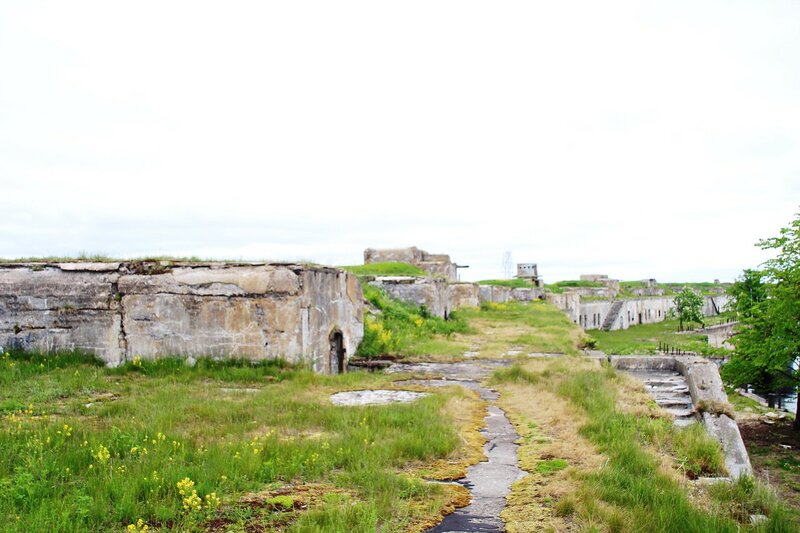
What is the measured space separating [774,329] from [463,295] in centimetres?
1767

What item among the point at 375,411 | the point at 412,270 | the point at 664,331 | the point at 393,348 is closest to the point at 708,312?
the point at 664,331

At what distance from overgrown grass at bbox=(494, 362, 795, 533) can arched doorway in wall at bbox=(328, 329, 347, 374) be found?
5823 millimetres

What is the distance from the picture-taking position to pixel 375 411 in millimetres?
6598

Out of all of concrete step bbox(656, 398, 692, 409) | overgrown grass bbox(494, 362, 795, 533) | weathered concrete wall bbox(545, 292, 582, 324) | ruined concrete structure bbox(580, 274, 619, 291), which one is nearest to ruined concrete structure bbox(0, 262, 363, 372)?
overgrown grass bbox(494, 362, 795, 533)

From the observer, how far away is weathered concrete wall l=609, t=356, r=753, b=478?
20.2 ft

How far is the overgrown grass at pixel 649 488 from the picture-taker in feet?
12.6

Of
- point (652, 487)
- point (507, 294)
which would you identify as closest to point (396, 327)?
point (652, 487)

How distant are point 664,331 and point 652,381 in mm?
40598

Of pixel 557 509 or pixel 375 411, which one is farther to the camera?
pixel 375 411

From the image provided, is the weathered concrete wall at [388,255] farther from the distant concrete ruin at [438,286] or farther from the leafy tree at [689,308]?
the leafy tree at [689,308]

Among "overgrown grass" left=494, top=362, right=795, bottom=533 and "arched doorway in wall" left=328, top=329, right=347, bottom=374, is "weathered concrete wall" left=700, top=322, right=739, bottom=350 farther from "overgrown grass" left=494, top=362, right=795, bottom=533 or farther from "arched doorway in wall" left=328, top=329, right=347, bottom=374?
"overgrown grass" left=494, top=362, right=795, bottom=533

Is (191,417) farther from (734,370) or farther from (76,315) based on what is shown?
(734,370)

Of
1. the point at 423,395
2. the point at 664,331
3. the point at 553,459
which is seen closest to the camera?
the point at 553,459

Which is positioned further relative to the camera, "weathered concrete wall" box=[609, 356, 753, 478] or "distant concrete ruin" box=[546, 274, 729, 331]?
"distant concrete ruin" box=[546, 274, 729, 331]
